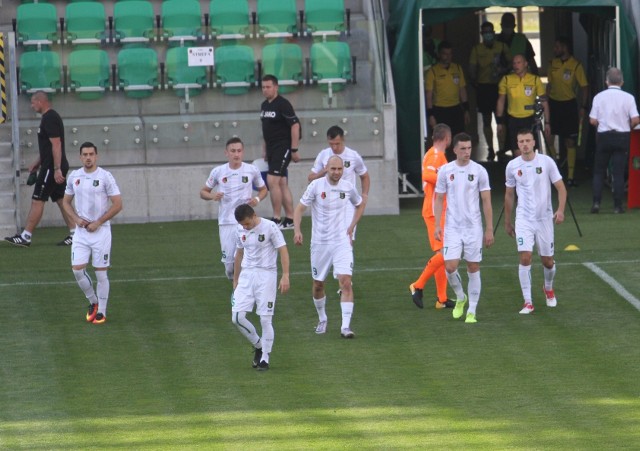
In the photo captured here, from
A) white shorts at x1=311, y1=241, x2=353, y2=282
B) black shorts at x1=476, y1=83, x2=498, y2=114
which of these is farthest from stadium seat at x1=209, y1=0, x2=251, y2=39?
white shorts at x1=311, y1=241, x2=353, y2=282

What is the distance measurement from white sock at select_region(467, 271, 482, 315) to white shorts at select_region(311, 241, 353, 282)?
1229mm

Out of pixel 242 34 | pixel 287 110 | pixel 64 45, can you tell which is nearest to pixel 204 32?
pixel 242 34

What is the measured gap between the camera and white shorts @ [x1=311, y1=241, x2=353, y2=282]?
488 inches

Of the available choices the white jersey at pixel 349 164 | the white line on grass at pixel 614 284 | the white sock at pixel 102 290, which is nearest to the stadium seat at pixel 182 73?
the white jersey at pixel 349 164

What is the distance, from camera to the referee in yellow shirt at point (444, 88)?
74.5ft

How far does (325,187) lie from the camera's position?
1246 cm

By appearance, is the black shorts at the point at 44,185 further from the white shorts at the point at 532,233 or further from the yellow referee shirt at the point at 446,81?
the white shorts at the point at 532,233

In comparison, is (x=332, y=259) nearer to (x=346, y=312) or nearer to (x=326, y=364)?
(x=346, y=312)

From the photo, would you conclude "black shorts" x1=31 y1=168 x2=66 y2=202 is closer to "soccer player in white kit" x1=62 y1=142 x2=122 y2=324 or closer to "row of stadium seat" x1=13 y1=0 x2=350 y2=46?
"row of stadium seat" x1=13 y1=0 x2=350 y2=46

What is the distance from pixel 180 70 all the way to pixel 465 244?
9443mm

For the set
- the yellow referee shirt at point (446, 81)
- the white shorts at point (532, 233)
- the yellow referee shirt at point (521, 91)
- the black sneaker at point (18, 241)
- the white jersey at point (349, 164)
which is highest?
the yellow referee shirt at point (446, 81)

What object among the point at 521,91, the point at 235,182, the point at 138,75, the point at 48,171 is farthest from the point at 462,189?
the point at 138,75

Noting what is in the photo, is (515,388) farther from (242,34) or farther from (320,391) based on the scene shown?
(242,34)

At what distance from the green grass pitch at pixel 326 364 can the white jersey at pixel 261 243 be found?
894mm
